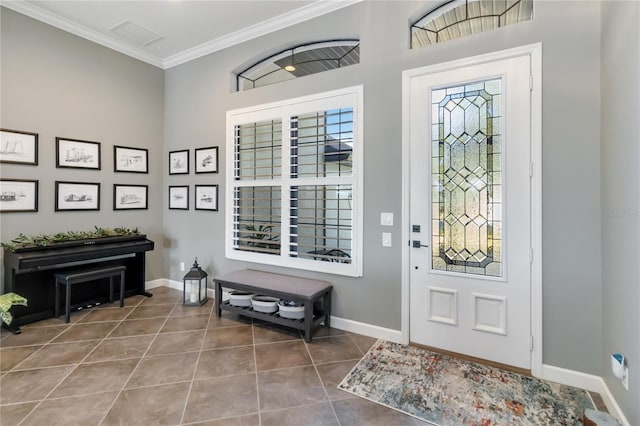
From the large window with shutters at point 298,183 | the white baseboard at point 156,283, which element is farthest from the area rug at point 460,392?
the white baseboard at point 156,283

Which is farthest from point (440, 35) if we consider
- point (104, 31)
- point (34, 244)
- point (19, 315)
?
point (19, 315)

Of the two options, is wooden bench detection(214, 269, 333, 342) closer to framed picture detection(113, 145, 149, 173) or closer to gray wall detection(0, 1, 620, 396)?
gray wall detection(0, 1, 620, 396)

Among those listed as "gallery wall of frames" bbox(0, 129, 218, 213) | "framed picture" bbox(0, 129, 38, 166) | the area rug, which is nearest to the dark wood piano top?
"gallery wall of frames" bbox(0, 129, 218, 213)

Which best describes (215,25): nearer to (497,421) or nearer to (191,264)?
(191,264)

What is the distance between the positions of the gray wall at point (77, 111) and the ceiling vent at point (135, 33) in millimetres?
355

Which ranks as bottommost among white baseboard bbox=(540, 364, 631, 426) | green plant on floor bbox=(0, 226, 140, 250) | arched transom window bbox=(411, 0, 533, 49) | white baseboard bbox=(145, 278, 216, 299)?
white baseboard bbox=(540, 364, 631, 426)

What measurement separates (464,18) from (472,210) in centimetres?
172

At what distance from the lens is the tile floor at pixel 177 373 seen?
1849 mm

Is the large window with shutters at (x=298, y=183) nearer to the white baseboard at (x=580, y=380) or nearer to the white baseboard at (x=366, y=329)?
the white baseboard at (x=366, y=329)

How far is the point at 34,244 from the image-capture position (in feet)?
10.3

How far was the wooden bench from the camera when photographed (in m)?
2.82

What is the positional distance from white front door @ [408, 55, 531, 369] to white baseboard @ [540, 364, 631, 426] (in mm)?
133

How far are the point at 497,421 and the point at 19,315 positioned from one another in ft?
14.5

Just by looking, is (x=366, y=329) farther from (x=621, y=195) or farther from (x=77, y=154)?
(x=77, y=154)
